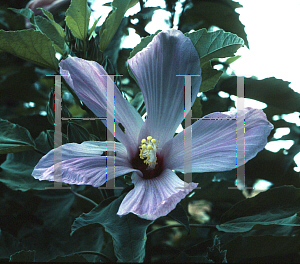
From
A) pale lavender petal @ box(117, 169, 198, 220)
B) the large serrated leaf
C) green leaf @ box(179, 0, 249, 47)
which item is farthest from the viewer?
green leaf @ box(179, 0, 249, 47)

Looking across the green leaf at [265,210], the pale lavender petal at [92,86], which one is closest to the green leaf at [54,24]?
the pale lavender petal at [92,86]

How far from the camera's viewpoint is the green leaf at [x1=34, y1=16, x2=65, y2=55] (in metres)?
0.72

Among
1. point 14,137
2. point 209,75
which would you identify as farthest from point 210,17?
point 14,137

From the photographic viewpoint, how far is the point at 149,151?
61 centimetres

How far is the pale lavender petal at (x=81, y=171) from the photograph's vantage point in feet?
1.62

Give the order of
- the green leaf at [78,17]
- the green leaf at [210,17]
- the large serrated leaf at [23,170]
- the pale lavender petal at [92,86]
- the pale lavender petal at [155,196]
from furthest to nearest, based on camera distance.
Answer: the green leaf at [210,17], the large serrated leaf at [23,170], the green leaf at [78,17], the pale lavender petal at [92,86], the pale lavender petal at [155,196]

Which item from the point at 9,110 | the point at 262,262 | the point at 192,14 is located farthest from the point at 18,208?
the point at 192,14

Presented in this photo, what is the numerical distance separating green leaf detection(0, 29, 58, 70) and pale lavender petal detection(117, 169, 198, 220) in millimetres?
314

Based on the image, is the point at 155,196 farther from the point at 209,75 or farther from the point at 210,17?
the point at 210,17

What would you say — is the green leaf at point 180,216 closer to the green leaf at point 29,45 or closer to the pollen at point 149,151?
the pollen at point 149,151

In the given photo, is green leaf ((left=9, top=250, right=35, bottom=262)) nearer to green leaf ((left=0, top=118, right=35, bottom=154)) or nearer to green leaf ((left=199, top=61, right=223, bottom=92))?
green leaf ((left=0, top=118, right=35, bottom=154))

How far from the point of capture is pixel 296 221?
594 millimetres

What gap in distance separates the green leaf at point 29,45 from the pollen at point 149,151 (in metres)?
0.27

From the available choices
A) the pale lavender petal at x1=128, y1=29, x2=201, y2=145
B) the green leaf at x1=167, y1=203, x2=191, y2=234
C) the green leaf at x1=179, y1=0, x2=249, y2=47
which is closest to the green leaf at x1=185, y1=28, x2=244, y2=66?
the pale lavender petal at x1=128, y1=29, x2=201, y2=145
